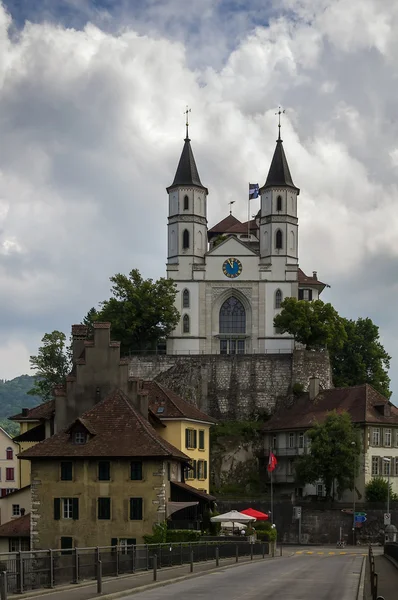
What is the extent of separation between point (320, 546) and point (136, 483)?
35297 millimetres

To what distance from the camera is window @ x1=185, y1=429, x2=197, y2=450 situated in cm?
8138

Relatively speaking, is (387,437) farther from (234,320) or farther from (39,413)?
(39,413)

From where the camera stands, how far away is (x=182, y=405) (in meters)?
84.6

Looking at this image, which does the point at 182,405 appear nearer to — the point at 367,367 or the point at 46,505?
the point at 46,505

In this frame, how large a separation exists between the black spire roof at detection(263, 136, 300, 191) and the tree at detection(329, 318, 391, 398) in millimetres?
17861

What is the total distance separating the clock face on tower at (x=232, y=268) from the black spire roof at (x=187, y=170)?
12.5m

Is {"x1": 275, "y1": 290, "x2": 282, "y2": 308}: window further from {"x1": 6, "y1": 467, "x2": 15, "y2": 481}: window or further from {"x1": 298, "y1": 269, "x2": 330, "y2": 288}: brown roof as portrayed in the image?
{"x1": 6, "y1": 467, "x2": 15, "y2": 481}: window

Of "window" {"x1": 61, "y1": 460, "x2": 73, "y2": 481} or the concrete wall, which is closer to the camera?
the concrete wall

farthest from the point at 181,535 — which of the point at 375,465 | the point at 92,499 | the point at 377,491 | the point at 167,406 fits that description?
the point at 375,465

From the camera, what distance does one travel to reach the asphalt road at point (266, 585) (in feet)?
111

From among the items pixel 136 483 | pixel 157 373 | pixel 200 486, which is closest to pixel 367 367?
pixel 157 373

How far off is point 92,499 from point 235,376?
56134 millimetres

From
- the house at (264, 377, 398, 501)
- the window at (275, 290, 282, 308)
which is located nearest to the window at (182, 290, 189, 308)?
the window at (275, 290, 282, 308)

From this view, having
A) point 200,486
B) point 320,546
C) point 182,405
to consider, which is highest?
point 182,405
